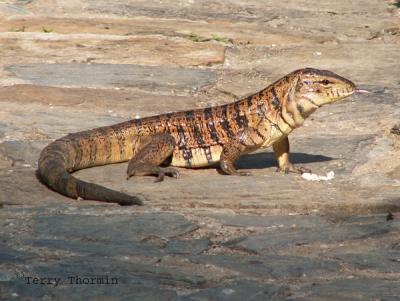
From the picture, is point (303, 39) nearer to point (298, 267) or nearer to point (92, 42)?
point (92, 42)

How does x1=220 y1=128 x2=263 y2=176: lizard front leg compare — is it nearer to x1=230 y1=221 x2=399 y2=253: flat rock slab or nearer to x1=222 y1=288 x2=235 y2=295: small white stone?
A: x1=230 y1=221 x2=399 y2=253: flat rock slab

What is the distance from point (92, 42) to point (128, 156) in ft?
12.7

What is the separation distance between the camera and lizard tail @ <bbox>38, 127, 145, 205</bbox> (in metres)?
5.96

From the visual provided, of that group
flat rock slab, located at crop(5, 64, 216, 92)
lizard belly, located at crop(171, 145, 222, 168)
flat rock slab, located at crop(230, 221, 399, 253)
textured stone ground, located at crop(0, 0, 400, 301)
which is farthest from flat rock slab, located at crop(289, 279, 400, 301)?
flat rock slab, located at crop(5, 64, 216, 92)

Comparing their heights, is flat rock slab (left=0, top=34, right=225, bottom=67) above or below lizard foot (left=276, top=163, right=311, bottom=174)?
above

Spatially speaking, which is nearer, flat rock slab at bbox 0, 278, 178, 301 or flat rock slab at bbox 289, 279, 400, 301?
flat rock slab at bbox 0, 278, 178, 301

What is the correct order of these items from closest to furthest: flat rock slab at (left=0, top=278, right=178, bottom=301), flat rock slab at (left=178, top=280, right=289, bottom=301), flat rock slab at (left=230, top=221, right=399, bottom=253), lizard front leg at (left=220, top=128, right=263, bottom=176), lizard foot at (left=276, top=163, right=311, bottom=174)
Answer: flat rock slab at (left=0, top=278, right=178, bottom=301) → flat rock slab at (left=178, top=280, right=289, bottom=301) → flat rock slab at (left=230, top=221, right=399, bottom=253) → lizard foot at (left=276, top=163, right=311, bottom=174) → lizard front leg at (left=220, top=128, right=263, bottom=176)

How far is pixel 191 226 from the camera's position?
547cm

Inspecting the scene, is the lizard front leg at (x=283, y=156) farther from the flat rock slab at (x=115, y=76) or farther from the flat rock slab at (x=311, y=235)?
the flat rock slab at (x=115, y=76)

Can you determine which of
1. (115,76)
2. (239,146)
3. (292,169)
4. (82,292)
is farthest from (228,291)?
(115,76)

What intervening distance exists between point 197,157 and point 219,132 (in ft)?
0.85

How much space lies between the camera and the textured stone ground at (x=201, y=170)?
459cm

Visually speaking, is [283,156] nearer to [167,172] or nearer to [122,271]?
[167,172]

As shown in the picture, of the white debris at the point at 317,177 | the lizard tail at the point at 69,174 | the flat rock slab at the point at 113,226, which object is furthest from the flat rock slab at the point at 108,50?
the flat rock slab at the point at 113,226
